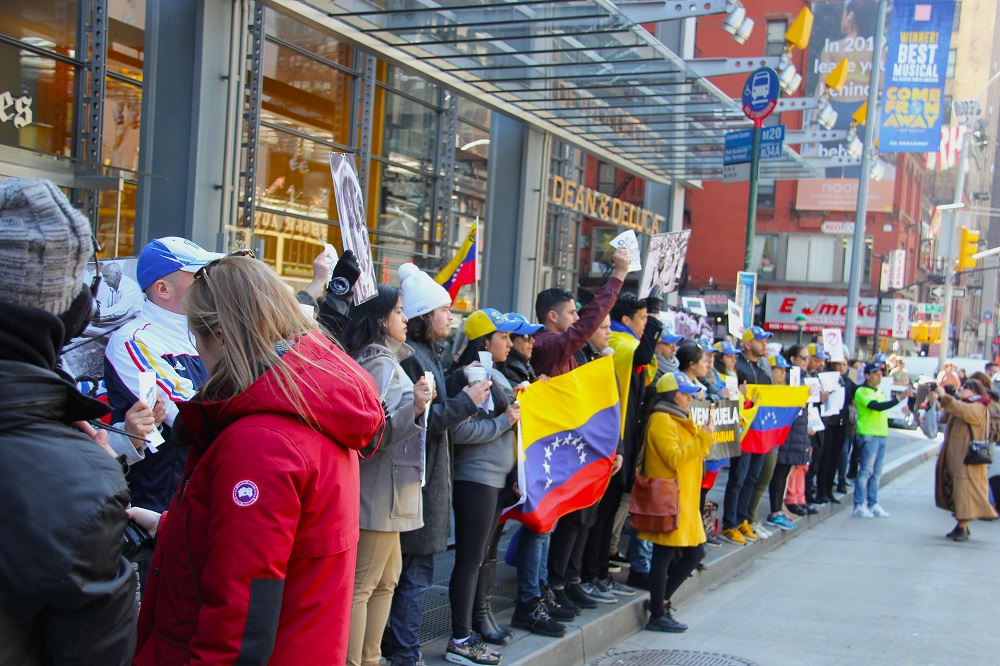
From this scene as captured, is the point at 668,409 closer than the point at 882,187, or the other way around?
the point at 668,409

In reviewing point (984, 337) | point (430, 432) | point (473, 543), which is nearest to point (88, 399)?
point (430, 432)

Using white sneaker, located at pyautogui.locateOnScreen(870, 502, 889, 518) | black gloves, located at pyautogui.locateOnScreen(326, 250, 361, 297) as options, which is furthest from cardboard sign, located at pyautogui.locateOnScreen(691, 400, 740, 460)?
white sneaker, located at pyautogui.locateOnScreen(870, 502, 889, 518)

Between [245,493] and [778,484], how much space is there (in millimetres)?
9871

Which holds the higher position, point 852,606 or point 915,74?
point 915,74

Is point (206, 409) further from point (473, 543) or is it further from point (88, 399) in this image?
point (473, 543)

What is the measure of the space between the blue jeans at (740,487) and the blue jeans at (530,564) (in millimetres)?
3908

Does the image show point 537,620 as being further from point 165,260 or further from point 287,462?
point 287,462

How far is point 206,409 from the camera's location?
2371 millimetres

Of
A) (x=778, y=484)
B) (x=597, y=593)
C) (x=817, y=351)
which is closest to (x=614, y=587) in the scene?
(x=597, y=593)

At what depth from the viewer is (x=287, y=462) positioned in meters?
2.21

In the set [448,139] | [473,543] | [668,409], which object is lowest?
[473,543]

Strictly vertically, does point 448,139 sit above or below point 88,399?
above

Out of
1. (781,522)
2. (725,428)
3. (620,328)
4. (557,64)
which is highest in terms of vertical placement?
(557,64)

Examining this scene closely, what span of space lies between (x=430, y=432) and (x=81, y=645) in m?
3.19
